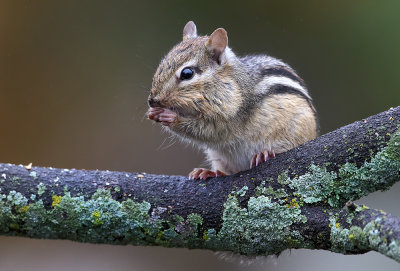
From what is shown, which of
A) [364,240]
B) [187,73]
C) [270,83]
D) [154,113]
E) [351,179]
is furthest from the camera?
[270,83]

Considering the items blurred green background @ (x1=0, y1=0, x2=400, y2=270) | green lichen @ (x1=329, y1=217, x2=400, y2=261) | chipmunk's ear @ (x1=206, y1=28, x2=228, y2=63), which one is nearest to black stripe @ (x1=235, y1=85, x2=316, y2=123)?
chipmunk's ear @ (x1=206, y1=28, x2=228, y2=63)

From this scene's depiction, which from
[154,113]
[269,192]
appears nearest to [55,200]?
[154,113]

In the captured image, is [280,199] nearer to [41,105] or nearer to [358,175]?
[358,175]

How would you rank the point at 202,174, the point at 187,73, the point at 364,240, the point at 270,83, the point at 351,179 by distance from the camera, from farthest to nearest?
1. the point at 270,83
2. the point at 187,73
3. the point at 202,174
4. the point at 351,179
5. the point at 364,240

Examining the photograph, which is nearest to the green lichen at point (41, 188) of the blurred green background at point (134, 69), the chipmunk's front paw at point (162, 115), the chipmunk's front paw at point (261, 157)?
the chipmunk's front paw at point (162, 115)

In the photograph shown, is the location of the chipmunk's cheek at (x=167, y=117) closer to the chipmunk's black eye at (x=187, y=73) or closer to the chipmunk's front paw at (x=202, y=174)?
the chipmunk's black eye at (x=187, y=73)

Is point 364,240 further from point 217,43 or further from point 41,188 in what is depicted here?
point 217,43

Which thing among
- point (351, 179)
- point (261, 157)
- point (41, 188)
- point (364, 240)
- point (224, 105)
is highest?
point (224, 105)
